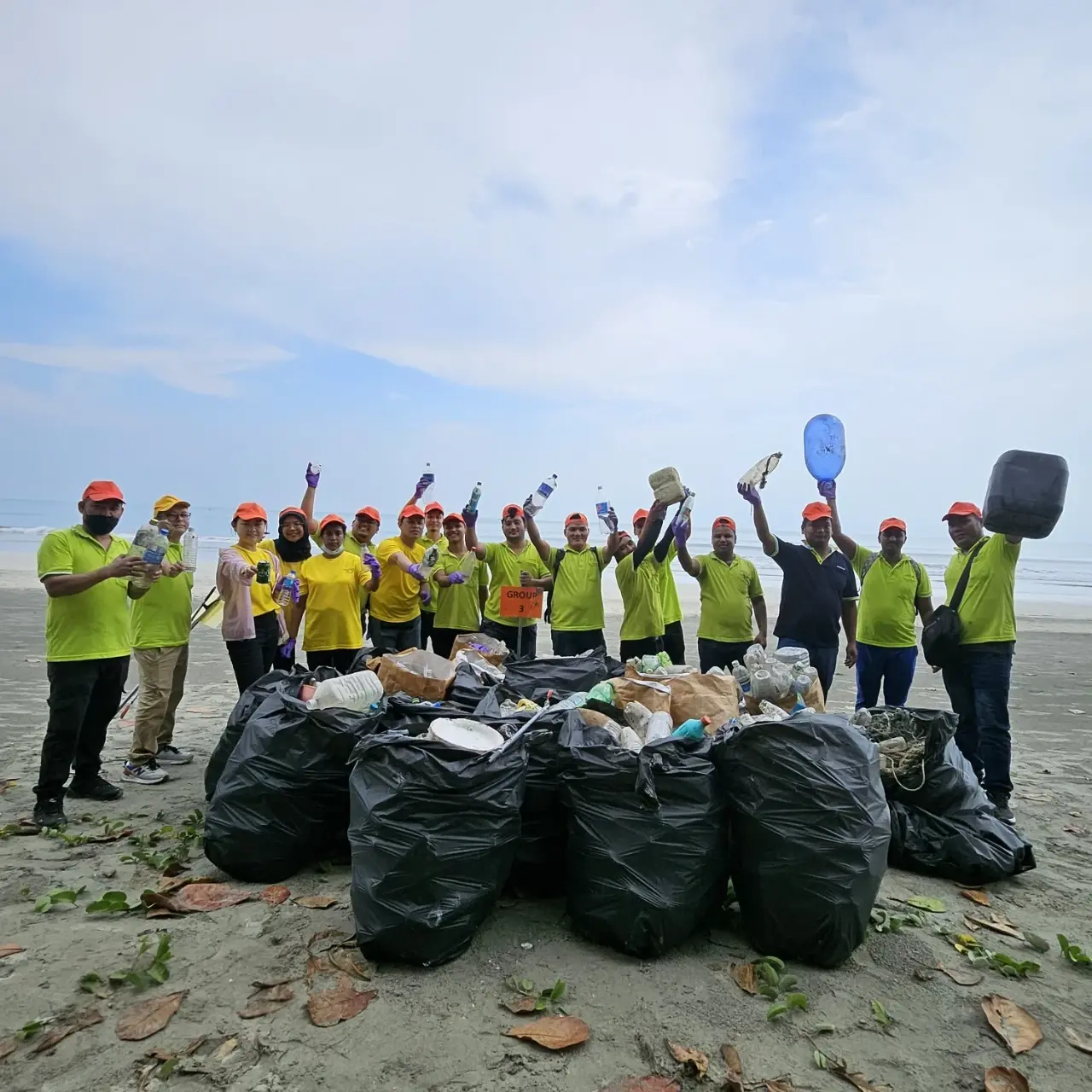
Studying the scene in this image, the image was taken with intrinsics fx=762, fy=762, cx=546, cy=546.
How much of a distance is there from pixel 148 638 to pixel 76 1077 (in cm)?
303

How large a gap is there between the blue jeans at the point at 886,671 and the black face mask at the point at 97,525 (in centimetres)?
456

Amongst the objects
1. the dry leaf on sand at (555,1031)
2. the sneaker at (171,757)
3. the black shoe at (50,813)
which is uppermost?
the dry leaf on sand at (555,1031)

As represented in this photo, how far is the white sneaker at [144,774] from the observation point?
4.36 metres

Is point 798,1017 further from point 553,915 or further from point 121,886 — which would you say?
point 121,886

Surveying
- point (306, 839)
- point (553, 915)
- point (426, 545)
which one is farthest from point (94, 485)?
point (553, 915)

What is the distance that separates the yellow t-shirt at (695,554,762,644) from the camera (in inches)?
213

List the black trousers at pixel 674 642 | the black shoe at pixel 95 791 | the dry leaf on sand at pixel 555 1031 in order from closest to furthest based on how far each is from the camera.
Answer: the dry leaf on sand at pixel 555 1031 < the black shoe at pixel 95 791 < the black trousers at pixel 674 642

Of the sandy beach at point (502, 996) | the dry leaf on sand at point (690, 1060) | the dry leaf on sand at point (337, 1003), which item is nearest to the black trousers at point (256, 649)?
the sandy beach at point (502, 996)

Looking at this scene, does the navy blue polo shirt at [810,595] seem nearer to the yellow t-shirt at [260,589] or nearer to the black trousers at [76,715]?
the yellow t-shirt at [260,589]

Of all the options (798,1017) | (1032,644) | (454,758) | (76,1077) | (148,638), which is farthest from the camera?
(1032,644)

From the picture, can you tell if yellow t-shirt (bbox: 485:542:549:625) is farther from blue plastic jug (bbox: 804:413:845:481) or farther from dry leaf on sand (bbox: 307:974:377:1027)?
dry leaf on sand (bbox: 307:974:377:1027)

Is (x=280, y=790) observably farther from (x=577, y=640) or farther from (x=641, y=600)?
(x=641, y=600)

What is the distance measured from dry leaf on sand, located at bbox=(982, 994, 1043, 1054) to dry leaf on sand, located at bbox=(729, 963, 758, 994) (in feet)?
2.18

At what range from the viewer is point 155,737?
4.59m
